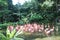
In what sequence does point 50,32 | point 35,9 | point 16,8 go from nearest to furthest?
point 50,32
point 35,9
point 16,8

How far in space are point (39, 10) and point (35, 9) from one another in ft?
1.29

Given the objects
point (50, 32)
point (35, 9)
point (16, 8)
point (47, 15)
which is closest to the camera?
point (50, 32)

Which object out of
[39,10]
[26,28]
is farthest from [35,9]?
[26,28]

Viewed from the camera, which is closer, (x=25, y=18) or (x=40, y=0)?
(x=25, y=18)

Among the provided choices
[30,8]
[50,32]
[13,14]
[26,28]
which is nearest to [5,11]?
[13,14]

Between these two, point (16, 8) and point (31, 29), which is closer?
point (31, 29)

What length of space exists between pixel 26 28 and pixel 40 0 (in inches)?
253

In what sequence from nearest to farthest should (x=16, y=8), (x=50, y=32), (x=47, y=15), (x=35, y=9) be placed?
(x=50, y=32) → (x=47, y=15) → (x=35, y=9) → (x=16, y=8)

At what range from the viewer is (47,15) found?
17.4 m

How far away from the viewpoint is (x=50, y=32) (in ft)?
41.8

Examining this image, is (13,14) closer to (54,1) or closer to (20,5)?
(20,5)

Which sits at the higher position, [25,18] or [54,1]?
[54,1]

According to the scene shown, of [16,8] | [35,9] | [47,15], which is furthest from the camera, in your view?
[16,8]

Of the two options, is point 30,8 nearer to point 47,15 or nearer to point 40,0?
point 40,0
